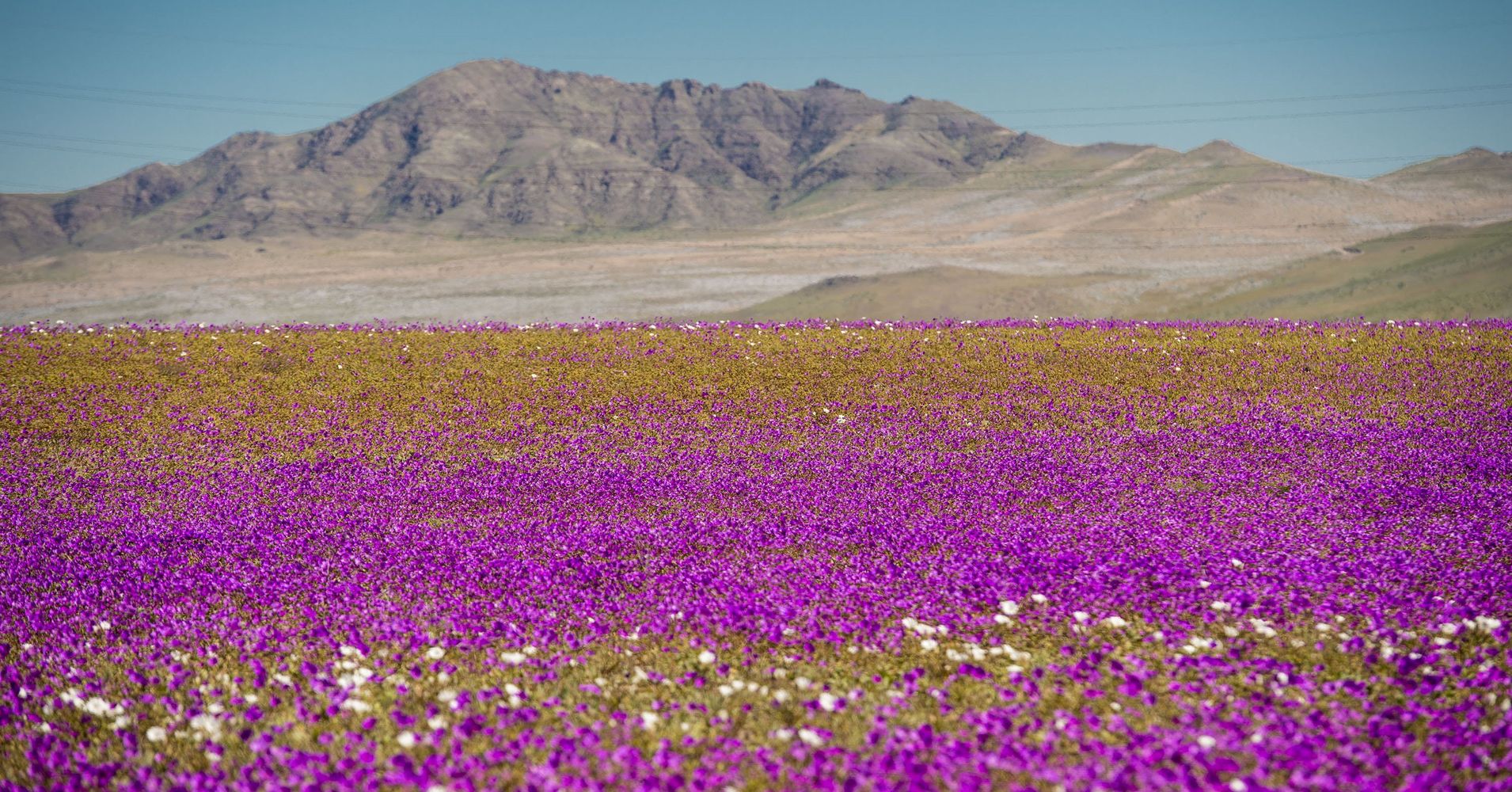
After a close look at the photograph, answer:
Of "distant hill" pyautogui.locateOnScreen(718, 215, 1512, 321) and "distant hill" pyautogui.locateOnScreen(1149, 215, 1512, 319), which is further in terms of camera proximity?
"distant hill" pyautogui.locateOnScreen(718, 215, 1512, 321)

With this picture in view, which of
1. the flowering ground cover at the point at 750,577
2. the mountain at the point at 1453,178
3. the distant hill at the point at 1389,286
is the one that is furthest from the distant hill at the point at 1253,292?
the mountain at the point at 1453,178

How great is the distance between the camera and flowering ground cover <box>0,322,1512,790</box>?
24.2 ft

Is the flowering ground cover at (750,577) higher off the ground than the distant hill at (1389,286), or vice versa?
the distant hill at (1389,286)

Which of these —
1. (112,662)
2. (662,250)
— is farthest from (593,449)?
(662,250)

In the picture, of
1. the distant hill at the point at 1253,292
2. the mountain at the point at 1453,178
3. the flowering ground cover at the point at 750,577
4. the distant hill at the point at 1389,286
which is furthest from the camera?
A: the mountain at the point at 1453,178

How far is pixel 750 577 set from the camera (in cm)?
1143

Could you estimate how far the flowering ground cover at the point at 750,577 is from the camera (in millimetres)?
7379

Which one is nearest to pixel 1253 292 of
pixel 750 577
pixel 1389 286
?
pixel 1389 286

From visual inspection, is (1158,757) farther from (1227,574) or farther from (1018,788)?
(1227,574)

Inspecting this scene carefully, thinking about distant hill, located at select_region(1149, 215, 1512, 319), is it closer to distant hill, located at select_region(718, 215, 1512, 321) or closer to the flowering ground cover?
distant hill, located at select_region(718, 215, 1512, 321)

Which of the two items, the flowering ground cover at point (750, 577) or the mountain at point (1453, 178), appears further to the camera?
the mountain at point (1453, 178)

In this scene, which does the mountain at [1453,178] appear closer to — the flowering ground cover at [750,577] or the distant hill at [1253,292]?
the distant hill at [1253,292]

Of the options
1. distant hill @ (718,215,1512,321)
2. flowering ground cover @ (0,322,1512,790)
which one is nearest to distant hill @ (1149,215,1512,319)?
distant hill @ (718,215,1512,321)

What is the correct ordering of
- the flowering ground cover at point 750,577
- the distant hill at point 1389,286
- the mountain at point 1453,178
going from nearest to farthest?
the flowering ground cover at point 750,577 < the distant hill at point 1389,286 < the mountain at point 1453,178
